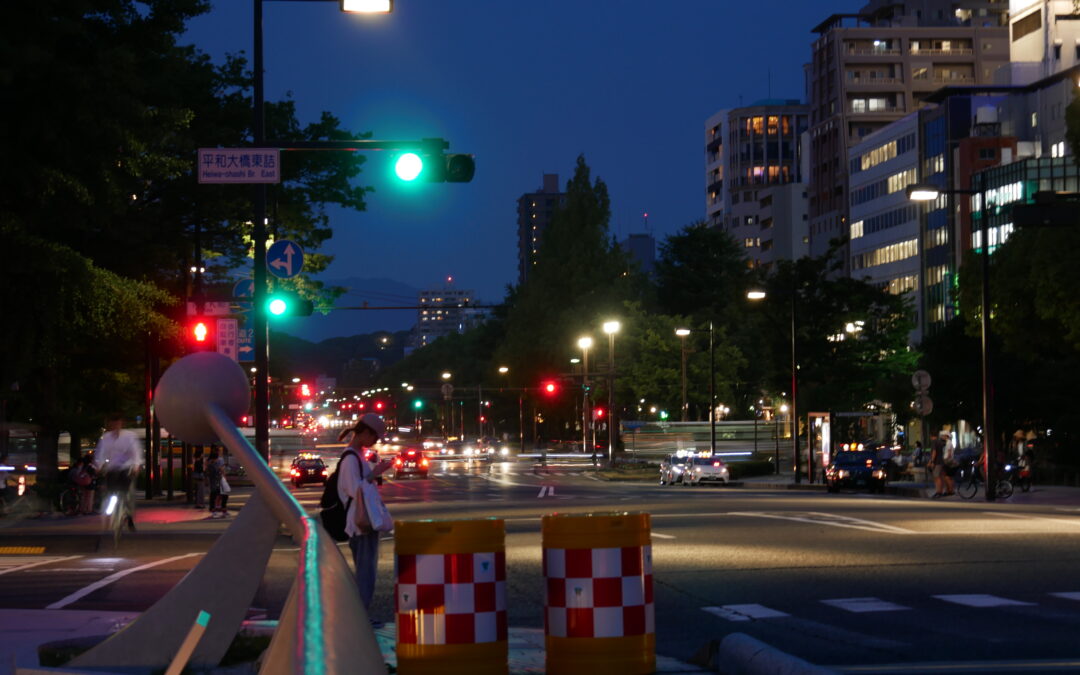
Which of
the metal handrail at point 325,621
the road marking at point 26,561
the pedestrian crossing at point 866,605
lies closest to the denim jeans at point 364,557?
the pedestrian crossing at point 866,605

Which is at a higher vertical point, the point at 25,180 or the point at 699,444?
the point at 25,180

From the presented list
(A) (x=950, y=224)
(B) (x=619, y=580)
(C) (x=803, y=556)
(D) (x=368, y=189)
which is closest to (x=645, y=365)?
(A) (x=950, y=224)

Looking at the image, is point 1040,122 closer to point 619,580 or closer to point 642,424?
point 642,424

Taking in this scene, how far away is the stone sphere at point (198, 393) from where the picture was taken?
749 cm

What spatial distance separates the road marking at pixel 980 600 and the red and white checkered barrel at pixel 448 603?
6.19 meters

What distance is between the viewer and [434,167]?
21.5 m

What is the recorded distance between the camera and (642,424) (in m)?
94.1

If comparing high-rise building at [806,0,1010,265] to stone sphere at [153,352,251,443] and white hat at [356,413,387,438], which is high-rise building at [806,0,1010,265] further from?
stone sphere at [153,352,251,443]

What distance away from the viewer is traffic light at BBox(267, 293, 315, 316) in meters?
25.3

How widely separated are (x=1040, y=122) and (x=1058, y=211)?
8856 centimetres

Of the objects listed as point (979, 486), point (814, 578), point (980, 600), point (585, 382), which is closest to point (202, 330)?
point (814, 578)

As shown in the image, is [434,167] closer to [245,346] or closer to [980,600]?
[245,346]

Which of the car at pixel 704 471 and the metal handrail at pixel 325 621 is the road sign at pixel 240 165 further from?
the car at pixel 704 471

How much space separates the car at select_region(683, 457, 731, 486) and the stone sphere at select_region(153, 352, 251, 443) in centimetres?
5372
